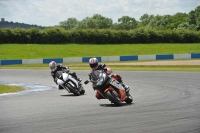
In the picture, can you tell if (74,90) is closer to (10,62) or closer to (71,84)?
(71,84)

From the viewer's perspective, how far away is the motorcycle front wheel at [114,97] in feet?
38.0

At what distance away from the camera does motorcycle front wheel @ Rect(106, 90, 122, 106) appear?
38.0 ft

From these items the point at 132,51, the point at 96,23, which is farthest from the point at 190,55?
the point at 96,23

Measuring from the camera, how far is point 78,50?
56344 millimetres

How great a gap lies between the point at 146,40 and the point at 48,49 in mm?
20198

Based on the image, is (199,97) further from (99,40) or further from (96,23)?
(96,23)

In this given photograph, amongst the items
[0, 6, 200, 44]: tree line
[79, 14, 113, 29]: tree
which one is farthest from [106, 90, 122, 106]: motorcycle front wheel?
[79, 14, 113, 29]: tree

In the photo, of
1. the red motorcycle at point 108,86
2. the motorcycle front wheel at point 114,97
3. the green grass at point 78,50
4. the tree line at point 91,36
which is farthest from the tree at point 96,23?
the motorcycle front wheel at point 114,97

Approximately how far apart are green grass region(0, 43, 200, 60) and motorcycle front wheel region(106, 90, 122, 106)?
3748cm

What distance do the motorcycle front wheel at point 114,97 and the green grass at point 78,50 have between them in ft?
123

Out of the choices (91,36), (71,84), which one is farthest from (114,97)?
(91,36)

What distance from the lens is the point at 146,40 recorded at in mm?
70562

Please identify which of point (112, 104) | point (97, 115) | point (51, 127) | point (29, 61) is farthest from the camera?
point (29, 61)

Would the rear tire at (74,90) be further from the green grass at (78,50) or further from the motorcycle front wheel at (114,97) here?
the green grass at (78,50)
